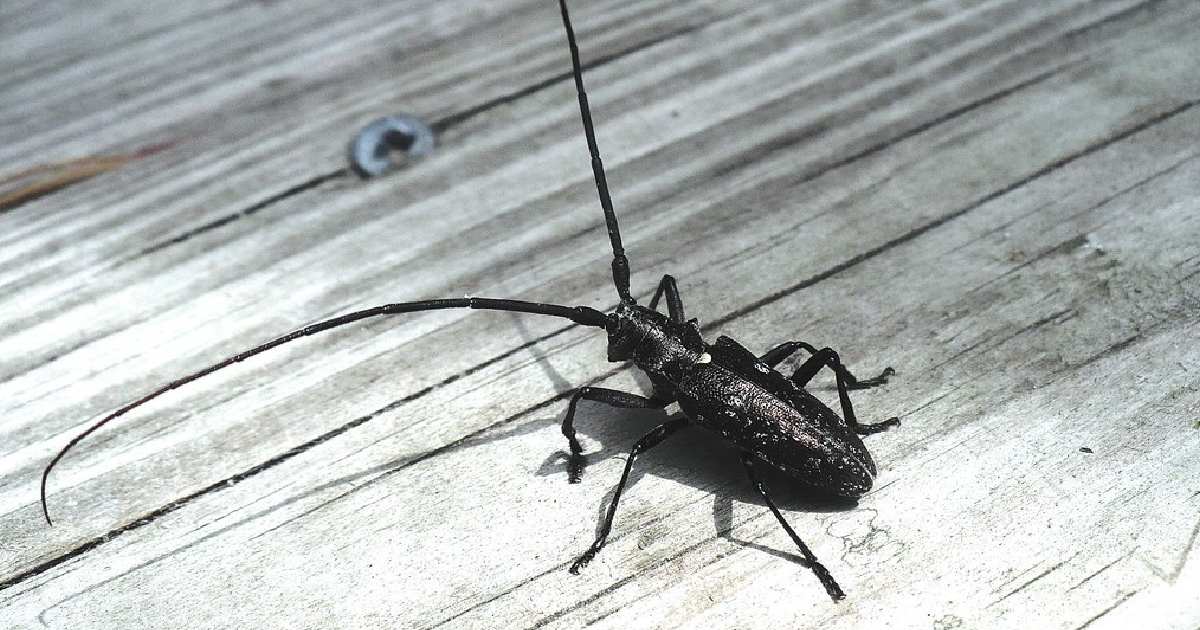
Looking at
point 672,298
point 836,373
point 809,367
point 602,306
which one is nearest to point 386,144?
point 602,306

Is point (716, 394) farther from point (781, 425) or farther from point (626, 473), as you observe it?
point (626, 473)

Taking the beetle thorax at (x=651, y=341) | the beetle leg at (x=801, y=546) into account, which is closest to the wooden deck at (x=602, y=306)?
the beetle leg at (x=801, y=546)

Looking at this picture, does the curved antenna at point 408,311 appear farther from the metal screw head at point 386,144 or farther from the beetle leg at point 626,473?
the metal screw head at point 386,144

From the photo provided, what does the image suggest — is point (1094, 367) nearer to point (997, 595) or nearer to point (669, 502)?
point (997, 595)

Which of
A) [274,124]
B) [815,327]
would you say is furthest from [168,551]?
[274,124]

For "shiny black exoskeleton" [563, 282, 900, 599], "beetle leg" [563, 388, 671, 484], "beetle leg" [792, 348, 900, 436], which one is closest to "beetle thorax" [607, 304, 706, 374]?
"shiny black exoskeleton" [563, 282, 900, 599]

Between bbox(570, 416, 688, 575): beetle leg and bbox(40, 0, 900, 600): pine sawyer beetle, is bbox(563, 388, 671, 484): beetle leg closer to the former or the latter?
bbox(40, 0, 900, 600): pine sawyer beetle
